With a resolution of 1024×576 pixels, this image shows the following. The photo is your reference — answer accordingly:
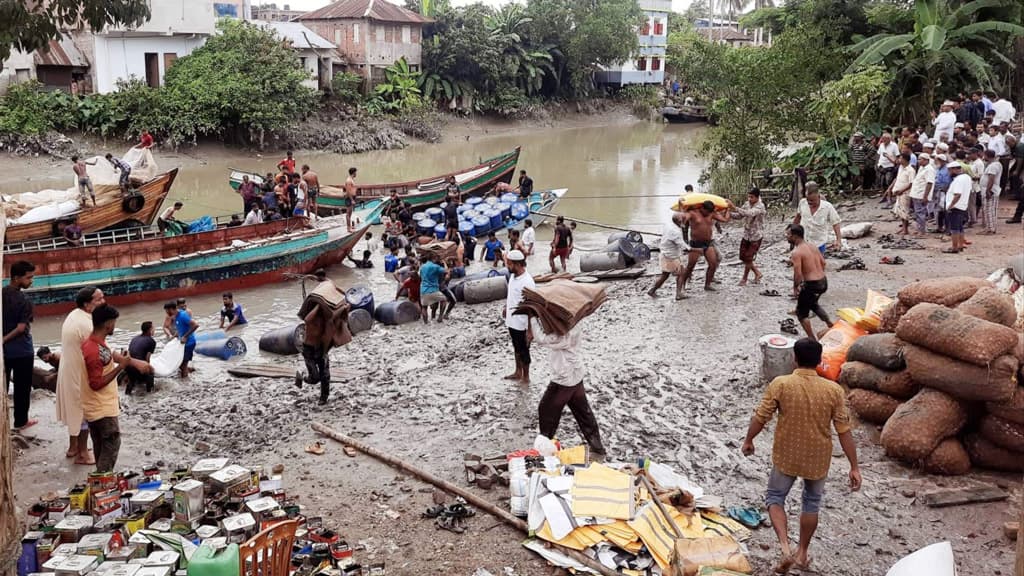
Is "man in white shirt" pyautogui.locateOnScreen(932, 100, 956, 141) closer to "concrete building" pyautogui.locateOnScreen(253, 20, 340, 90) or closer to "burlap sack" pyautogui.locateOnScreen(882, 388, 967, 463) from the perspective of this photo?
"burlap sack" pyautogui.locateOnScreen(882, 388, 967, 463)

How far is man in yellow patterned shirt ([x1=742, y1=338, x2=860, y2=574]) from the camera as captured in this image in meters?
5.04

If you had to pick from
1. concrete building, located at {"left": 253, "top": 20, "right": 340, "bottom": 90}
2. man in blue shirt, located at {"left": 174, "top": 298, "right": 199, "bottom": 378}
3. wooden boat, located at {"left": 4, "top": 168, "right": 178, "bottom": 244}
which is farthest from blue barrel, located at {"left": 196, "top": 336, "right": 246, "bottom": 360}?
concrete building, located at {"left": 253, "top": 20, "right": 340, "bottom": 90}

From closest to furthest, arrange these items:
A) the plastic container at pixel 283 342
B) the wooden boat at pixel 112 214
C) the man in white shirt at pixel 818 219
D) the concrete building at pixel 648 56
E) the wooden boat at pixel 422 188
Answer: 1. the man in white shirt at pixel 818 219
2. the plastic container at pixel 283 342
3. the wooden boat at pixel 112 214
4. the wooden boat at pixel 422 188
5. the concrete building at pixel 648 56

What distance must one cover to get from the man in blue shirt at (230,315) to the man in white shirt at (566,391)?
7.21 metres

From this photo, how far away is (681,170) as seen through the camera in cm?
3331

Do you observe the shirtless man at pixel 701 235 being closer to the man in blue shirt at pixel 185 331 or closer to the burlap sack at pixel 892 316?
the burlap sack at pixel 892 316

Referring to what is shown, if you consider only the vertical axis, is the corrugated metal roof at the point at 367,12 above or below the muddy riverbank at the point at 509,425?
above

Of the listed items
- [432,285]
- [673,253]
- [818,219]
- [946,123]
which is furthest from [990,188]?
[432,285]

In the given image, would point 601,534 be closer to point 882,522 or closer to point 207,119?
point 882,522

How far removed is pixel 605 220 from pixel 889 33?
8885mm

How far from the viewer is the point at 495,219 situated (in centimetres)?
Answer: 1931

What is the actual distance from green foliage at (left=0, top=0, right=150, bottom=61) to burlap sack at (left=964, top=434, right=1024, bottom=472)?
7.54 meters

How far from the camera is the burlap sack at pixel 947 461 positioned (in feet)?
21.5

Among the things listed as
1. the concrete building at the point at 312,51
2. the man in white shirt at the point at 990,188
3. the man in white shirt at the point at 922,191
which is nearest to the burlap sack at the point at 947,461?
the man in white shirt at the point at 922,191
